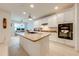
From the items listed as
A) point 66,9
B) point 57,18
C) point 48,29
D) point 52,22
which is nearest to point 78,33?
point 66,9

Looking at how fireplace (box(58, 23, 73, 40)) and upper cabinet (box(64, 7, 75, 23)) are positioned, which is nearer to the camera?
upper cabinet (box(64, 7, 75, 23))

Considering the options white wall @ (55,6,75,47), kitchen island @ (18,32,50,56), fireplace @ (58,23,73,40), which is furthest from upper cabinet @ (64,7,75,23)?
kitchen island @ (18,32,50,56)

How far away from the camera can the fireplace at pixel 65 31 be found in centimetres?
544

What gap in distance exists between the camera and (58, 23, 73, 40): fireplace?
5.44m

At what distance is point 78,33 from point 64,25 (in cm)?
140

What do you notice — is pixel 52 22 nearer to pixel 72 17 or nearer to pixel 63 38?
pixel 63 38

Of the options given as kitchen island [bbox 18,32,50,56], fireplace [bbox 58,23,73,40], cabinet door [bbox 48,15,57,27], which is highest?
cabinet door [bbox 48,15,57,27]

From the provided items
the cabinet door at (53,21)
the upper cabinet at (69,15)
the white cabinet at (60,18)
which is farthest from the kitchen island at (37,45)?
the cabinet door at (53,21)

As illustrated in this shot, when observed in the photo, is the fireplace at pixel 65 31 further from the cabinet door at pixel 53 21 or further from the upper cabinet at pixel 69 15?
the cabinet door at pixel 53 21

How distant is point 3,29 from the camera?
7.12m

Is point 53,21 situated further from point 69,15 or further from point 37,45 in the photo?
point 37,45

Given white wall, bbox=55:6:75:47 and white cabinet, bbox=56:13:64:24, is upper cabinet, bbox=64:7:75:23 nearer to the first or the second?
white wall, bbox=55:6:75:47

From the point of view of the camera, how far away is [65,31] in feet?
19.3

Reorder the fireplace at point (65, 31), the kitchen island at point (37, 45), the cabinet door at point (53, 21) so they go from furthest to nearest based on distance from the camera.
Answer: the cabinet door at point (53, 21) → the fireplace at point (65, 31) → the kitchen island at point (37, 45)
